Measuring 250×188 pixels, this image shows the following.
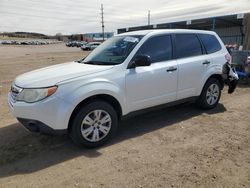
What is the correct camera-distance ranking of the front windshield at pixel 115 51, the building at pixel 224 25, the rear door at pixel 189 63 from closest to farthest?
the front windshield at pixel 115 51
the rear door at pixel 189 63
the building at pixel 224 25

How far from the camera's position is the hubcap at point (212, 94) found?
5.95 meters

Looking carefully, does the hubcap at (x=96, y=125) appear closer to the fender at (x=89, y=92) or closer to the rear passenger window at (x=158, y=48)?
the fender at (x=89, y=92)

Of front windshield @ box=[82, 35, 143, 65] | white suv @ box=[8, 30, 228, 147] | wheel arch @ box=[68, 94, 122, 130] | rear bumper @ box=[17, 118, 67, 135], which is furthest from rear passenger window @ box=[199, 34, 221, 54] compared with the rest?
rear bumper @ box=[17, 118, 67, 135]

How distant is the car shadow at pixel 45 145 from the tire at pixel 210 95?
0.87 ft

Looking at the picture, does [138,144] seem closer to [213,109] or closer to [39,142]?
[39,142]

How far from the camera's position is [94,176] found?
341 cm

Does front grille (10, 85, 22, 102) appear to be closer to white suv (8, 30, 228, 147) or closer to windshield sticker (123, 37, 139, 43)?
white suv (8, 30, 228, 147)

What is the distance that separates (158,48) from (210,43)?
1.66m

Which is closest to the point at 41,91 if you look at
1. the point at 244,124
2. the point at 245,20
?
the point at 244,124

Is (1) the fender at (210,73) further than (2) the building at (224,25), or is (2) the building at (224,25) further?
(2) the building at (224,25)

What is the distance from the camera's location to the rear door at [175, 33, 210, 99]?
5.23m

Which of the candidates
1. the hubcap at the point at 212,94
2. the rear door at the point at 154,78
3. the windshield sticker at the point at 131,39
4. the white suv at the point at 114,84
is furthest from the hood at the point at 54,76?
the hubcap at the point at 212,94

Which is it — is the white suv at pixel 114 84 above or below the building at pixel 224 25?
below

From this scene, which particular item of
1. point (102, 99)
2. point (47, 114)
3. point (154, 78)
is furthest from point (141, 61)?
point (47, 114)
